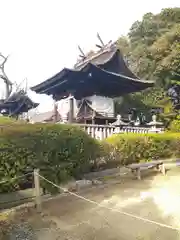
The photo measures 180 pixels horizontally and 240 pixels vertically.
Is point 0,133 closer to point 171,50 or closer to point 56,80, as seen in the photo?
point 56,80

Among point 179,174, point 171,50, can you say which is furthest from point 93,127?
point 171,50

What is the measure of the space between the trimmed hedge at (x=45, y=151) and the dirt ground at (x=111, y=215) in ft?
2.70

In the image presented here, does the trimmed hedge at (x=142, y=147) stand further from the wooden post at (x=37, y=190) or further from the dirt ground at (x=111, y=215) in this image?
the wooden post at (x=37, y=190)

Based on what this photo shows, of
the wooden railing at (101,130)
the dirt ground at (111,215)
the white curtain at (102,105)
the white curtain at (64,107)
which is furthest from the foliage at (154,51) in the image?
the dirt ground at (111,215)

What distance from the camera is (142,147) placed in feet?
38.8

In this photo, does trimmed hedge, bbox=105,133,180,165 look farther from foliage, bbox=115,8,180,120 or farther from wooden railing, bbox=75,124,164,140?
foliage, bbox=115,8,180,120

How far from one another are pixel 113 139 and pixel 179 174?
2.92 metres

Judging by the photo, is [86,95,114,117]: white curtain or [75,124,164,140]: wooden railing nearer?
[75,124,164,140]: wooden railing

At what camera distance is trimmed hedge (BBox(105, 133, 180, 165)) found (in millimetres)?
10727

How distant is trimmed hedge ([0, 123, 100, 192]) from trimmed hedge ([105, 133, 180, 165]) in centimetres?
165

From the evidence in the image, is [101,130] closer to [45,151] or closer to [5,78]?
[45,151]

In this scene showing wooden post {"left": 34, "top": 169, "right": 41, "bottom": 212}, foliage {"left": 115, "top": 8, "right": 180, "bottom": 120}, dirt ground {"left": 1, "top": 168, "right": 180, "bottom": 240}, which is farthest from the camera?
foliage {"left": 115, "top": 8, "right": 180, "bottom": 120}

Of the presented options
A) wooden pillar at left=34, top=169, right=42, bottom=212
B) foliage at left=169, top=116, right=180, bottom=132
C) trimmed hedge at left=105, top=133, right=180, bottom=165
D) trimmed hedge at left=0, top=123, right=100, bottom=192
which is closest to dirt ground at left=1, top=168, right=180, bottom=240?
wooden pillar at left=34, top=169, right=42, bottom=212

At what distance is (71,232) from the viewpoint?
581 cm
